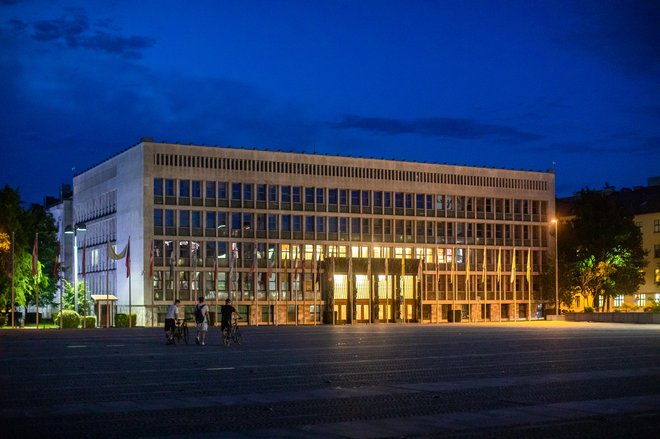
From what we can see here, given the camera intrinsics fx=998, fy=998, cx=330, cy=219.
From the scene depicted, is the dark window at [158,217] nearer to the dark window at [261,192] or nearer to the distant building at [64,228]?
the dark window at [261,192]

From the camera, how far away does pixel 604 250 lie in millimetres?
107750

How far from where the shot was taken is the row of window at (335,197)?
10156 centimetres

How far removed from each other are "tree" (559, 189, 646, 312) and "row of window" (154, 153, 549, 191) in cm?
1208

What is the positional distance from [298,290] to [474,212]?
25517 mm

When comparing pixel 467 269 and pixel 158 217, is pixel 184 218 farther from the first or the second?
pixel 467 269

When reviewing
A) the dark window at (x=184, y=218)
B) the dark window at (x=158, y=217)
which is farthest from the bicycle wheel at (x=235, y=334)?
the dark window at (x=184, y=218)

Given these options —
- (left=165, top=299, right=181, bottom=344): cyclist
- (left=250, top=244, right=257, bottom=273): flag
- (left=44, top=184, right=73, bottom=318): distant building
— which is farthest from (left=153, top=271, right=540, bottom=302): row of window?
(left=165, top=299, right=181, bottom=344): cyclist

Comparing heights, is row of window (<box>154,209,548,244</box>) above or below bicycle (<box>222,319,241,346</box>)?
above

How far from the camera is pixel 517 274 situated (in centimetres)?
11994

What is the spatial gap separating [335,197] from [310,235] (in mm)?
5273

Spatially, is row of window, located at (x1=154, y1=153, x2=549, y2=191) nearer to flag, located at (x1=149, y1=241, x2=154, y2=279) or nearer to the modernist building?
the modernist building

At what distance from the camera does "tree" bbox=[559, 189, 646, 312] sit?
351 ft

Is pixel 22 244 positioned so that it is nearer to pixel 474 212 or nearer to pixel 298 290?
pixel 298 290

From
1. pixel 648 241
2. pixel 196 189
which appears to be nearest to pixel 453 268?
pixel 648 241
